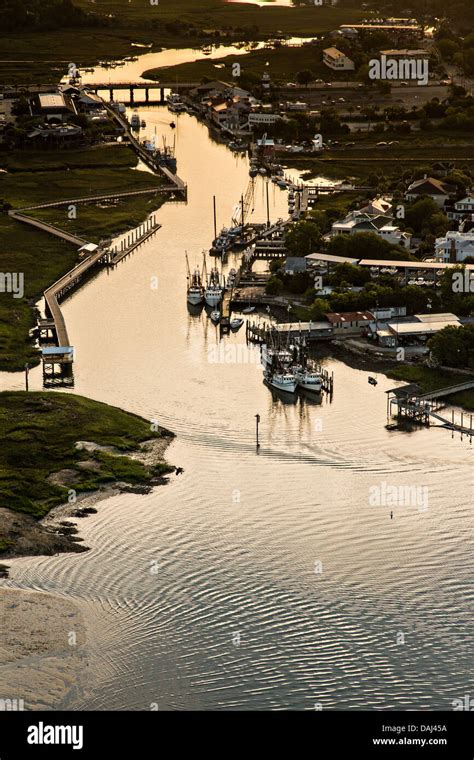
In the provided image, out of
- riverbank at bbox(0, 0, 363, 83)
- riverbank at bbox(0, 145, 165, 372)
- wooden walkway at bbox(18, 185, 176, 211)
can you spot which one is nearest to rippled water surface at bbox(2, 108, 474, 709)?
riverbank at bbox(0, 145, 165, 372)

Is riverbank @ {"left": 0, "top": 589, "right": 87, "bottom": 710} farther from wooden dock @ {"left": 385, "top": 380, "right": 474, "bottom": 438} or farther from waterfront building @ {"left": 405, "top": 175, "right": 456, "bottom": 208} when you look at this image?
waterfront building @ {"left": 405, "top": 175, "right": 456, "bottom": 208}

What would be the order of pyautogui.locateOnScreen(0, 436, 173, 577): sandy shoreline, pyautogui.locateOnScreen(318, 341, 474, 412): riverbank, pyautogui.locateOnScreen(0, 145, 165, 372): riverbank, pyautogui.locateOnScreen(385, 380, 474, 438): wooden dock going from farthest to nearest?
pyautogui.locateOnScreen(0, 145, 165, 372): riverbank < pyautogui.locateOnScreen(318, 341, 474, 412): riverbank < pyautogui.locateOnScreen(385, 380, 474, 438): wooden dock < pyautogui.locateOnScreen(0, 436, 173, 577): sandy shoreline

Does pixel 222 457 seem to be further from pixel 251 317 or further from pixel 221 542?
pixel 251 317

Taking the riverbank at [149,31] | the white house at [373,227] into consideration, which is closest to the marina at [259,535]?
the white house at [373,227]

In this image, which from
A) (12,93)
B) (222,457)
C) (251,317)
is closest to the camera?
(222,457)

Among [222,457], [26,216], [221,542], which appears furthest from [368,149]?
[221,542]
